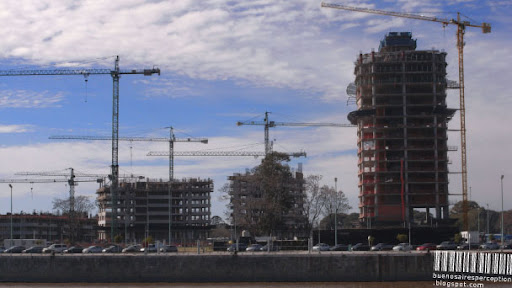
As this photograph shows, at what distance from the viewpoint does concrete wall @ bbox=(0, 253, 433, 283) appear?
88062 mm

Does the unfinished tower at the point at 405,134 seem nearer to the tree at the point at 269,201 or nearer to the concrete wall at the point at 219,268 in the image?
the tree at the point at 269,201

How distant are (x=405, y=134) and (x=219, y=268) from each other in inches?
4145

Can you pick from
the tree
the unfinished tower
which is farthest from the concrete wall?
the unfinished tower

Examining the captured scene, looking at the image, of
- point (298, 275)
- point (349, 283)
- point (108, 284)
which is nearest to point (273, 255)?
point (298, 275)

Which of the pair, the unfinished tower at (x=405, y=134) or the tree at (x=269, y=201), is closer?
the tree at (x=269, y=201)

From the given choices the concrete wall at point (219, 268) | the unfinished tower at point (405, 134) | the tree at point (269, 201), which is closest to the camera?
the concrete wall at point (219, 268)

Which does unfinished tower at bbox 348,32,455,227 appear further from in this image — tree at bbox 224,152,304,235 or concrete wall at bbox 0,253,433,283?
concrete wall at bbox 0,253,433,283

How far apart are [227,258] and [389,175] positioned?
101792mm

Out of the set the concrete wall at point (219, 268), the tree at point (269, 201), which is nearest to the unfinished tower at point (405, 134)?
the tree at point (269, 201)

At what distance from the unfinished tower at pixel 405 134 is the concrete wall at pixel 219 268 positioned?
9645cm

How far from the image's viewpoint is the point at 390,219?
18325cm

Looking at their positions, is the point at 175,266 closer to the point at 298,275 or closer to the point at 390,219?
the point at 298,275

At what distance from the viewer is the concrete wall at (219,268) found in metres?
88.1

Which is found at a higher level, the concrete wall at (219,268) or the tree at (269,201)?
the tree at (269,201)
